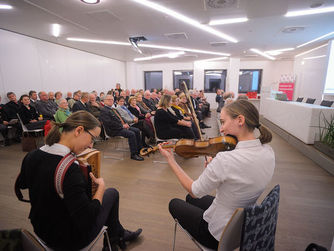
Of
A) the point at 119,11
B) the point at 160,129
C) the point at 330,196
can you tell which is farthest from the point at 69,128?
the point at 119,11

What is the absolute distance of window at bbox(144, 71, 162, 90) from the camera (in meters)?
12.5

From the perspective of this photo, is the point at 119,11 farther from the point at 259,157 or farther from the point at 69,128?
the point at 259,157

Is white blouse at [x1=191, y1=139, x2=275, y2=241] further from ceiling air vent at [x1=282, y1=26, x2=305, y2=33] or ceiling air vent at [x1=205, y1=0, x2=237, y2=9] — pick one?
ceiling air vent at [x1=282, y1=26, x2=305, y2=33]

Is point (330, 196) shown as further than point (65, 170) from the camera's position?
Yes

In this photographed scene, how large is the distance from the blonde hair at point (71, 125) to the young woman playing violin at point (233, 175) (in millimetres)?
609

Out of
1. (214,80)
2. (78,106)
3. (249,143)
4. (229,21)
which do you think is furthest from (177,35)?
(214,80)

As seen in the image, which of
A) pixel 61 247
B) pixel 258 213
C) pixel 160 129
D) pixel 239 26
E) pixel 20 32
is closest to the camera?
pixel 258 213

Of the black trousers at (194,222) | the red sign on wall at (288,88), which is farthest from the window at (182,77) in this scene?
the black trousers at (194,222)

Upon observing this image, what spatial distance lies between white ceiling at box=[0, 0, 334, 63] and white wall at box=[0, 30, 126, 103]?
33 centimetres

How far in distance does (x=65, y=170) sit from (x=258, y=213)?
93 cm

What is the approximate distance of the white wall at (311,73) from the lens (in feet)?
23.9

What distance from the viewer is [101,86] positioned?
9.20 m

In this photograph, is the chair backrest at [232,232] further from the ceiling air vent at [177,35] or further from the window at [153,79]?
the window at [153,79]

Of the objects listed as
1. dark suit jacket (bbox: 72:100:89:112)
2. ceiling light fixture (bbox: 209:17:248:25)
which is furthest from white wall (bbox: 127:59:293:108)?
dark suit jacket (bbox: 72:100:89:112)
